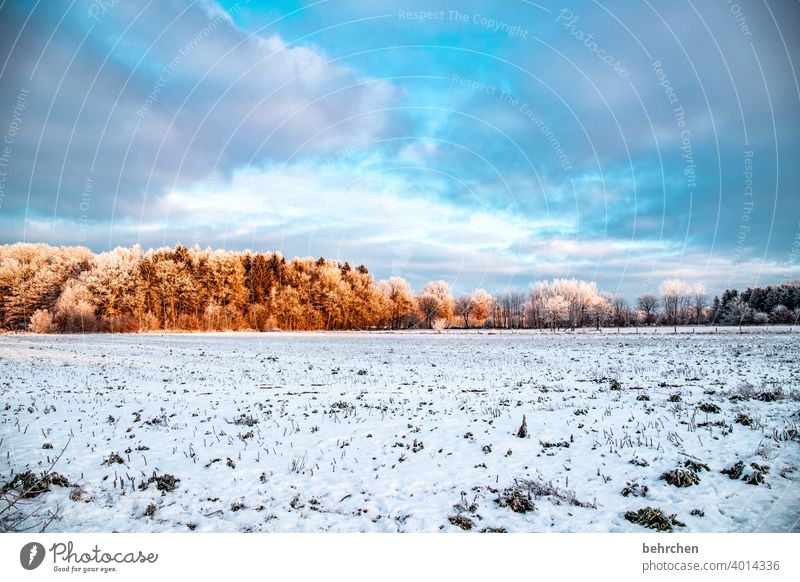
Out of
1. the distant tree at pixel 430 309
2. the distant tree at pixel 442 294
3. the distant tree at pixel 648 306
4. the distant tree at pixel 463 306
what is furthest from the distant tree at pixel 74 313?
the distant tree at pixel 648 306

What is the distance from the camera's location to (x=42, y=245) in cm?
9312

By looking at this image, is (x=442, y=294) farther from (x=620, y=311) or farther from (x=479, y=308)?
(x=620, y=311)

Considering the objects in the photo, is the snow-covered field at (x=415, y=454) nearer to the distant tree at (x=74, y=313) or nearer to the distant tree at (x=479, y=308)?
the distant tree at (x=74, y=313)

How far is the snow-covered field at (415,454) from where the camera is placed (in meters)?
7.48

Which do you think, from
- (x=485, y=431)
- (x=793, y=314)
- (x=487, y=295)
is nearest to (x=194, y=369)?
(x=485, y=431)

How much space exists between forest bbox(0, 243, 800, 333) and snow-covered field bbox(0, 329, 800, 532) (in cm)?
7115

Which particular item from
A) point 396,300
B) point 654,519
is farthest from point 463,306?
point 654,519

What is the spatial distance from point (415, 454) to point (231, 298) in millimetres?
91082

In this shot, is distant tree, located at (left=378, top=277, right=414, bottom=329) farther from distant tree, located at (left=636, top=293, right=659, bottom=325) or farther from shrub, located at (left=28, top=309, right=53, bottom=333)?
distant tree, located at (left=636, top=293, right=659, bottom=325)

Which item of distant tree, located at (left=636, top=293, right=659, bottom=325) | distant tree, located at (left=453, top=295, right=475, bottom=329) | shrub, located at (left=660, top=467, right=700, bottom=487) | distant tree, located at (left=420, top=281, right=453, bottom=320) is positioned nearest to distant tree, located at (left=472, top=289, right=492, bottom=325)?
distant tree, located at (left=453, top=295, right=475, bottom=329)

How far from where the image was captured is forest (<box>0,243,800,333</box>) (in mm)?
78125

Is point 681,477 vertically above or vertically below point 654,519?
above

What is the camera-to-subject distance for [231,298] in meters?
91.8
